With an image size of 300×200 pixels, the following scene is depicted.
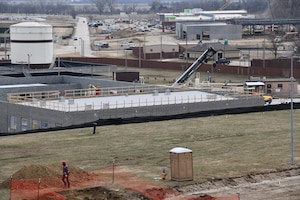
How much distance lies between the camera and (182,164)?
3778 cm

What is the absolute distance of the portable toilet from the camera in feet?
124

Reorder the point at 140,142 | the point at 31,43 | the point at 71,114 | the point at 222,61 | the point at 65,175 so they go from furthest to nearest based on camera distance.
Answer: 1. the point at 222,61
2. the point at 31,43
3. the point at 71,114
4. the point at 140,142
5. the point at 65,175

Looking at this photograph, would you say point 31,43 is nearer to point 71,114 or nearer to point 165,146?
point 71,114

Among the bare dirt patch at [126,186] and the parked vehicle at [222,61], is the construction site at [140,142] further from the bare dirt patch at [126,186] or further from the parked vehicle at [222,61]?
the parked vehicle at [222,61]

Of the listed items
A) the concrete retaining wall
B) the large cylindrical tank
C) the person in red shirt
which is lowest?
the person in red shirt

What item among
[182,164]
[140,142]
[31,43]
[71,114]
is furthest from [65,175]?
[31,43]

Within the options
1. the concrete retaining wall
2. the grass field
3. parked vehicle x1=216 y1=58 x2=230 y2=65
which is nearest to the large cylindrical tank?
the concrete retaining wall

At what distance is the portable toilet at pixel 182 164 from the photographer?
124 ft

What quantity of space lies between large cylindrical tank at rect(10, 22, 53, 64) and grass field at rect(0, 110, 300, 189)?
110 ft

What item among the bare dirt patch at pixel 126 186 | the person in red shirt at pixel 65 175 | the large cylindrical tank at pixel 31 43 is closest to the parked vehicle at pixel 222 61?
the large cylindrical tank at pixel 31 43

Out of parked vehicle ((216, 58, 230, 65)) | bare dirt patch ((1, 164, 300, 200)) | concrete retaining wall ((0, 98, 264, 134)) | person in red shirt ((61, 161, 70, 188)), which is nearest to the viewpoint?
bare dirt patch ((1, 164, 300, 200))

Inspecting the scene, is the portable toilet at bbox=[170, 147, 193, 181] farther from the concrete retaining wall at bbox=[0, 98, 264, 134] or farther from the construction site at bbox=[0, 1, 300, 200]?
the concrete retaining wall at bbox=[0, 98, 264, 134]

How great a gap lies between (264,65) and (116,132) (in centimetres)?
5782

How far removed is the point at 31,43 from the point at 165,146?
144 feet
